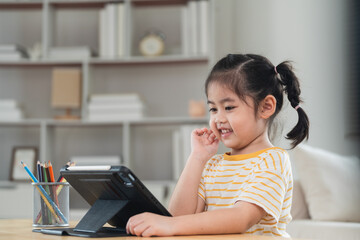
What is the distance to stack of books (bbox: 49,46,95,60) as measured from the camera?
3420 mm

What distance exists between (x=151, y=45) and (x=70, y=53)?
500 mm

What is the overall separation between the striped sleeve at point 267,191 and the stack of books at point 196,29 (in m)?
2.29

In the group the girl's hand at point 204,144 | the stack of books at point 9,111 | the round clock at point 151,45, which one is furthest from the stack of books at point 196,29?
the girl's hand at point 204,144

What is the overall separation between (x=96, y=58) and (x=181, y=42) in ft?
1.93

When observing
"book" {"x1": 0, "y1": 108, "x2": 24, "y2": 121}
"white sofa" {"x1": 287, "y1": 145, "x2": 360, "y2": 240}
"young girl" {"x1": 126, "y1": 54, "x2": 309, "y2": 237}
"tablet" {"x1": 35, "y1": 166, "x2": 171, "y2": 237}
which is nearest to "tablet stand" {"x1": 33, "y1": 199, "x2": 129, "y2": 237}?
"tablet" {"x1": 35, "y1": 166, "x2": 171, "y2": 237}

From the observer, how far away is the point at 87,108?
338 cm

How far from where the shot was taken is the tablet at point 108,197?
94 centimetres

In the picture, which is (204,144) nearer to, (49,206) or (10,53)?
(49,206)

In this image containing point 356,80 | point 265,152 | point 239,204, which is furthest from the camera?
point 356,80

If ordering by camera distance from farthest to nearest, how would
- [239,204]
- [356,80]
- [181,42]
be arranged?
[181,42], [356,80], [239,204]

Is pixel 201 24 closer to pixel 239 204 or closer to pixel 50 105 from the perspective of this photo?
pixel 50 105

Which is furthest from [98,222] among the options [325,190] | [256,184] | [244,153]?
[325,190]

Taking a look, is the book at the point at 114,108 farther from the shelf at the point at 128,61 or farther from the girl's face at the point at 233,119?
the girl's face at the point at 233,119

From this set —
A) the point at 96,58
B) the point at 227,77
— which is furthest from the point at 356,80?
the point at 227,77
